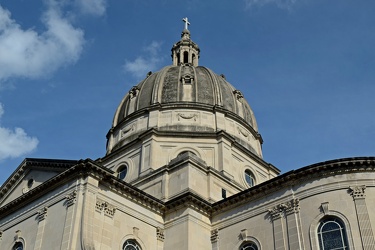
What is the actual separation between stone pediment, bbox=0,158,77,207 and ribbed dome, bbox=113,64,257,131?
1390cm

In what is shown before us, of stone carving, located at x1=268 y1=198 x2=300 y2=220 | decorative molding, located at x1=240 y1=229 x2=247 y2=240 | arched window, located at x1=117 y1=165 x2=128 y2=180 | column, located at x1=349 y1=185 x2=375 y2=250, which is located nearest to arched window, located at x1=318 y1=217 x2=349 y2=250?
column, located at x1=349 y1=185 x2=375 y2=250

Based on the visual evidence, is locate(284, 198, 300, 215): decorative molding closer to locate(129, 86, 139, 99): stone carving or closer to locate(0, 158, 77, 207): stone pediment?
locate(0, 158, 77, 207): stone pediment

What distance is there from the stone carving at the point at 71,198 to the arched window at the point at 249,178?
17.4 meters

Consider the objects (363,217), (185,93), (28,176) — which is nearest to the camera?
(363,217)

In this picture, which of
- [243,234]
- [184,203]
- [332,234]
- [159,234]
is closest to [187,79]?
[184,203]

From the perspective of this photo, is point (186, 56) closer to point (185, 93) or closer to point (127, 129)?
point (185, 93)

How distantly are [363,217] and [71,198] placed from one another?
16053 millimetres

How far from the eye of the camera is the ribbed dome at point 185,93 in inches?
1817

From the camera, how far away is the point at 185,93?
152 ft

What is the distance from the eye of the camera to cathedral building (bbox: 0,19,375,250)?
2811 centimetres

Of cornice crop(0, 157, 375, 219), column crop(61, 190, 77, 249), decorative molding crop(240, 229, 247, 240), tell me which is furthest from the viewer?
decorative molding crop(240, 229, 247, 240)

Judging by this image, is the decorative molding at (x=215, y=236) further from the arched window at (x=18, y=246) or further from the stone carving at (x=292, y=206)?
the arched window at (x=18, y=246)

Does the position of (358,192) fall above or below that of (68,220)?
above

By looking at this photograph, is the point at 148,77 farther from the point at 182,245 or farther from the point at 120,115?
the point at 182,245
